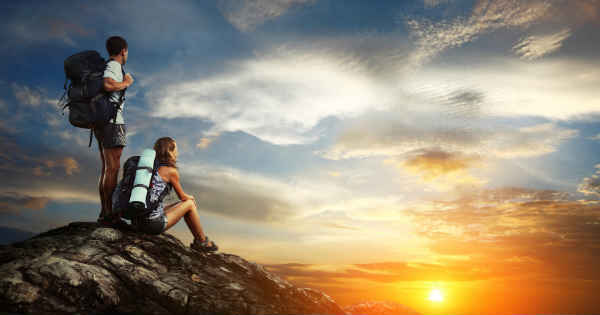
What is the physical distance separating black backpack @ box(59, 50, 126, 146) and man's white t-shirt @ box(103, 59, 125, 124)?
0.11m

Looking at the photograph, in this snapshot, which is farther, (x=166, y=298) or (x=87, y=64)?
(x=87, y=64)

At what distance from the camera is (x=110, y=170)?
8.61 m

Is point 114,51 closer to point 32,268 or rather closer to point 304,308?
point 32,268

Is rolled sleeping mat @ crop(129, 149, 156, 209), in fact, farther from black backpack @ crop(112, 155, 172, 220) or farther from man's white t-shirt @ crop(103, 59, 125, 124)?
man's white t-shirt @ crop(103, 59, 125, 124)

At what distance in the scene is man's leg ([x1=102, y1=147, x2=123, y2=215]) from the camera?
8586 millimetres

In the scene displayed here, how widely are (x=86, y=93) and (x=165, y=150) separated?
83.6 inches

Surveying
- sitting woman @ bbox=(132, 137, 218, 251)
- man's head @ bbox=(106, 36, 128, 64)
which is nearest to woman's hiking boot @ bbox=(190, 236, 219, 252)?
sitting woman @ bbox=(132, 137, 218, 251)

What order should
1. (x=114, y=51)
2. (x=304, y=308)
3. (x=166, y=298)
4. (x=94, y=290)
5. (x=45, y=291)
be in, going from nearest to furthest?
(x=45, y=291)
(x=94, y=290)
(x=166, y=298)
(x=114, y=51)
(x=304, y=308)

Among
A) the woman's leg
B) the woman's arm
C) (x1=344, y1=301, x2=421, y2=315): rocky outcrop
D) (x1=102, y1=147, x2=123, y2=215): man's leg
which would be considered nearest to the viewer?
(x1=102, y1=147, x2=123, y2=215): man's leg

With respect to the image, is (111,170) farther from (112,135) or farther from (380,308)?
(380,308)

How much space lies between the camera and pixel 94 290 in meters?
6.88

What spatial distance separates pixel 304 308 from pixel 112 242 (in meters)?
5.05

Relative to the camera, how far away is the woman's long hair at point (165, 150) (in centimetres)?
880

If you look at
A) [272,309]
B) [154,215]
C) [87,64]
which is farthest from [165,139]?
[272,309]
